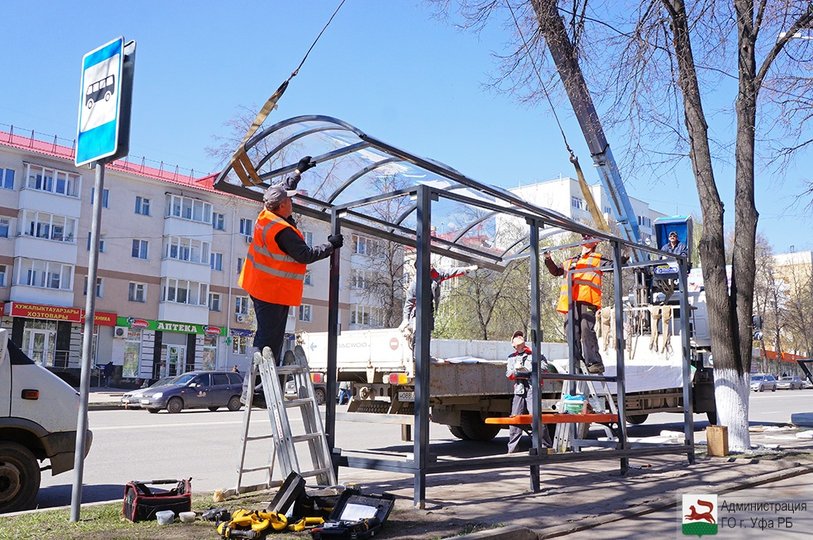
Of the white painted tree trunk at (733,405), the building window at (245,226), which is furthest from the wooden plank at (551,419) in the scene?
the building window at (245,226)

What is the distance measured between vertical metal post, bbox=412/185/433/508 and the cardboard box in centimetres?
588

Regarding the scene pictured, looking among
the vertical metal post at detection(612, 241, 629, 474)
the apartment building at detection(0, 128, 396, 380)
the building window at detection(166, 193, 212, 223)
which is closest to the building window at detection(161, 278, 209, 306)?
the apartment building at detection(0, 128, 396, 380)

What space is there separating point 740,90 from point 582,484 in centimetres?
708

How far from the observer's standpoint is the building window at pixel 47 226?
38.0 meters

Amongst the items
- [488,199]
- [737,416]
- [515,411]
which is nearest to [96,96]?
[488,199]

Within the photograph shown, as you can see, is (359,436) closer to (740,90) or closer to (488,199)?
(488,199)

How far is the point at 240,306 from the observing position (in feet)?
158

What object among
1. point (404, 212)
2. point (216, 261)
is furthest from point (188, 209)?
point (404, 212)

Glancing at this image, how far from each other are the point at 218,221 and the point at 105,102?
141 ft

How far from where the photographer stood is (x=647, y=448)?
8.98 m

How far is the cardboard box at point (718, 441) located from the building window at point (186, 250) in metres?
37.8

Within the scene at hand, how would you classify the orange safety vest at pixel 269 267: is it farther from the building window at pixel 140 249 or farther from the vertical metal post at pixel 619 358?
the building window at pixel 140 249

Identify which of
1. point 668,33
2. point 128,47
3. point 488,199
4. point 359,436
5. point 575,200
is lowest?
point 359,436

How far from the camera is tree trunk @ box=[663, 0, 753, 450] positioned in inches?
438
